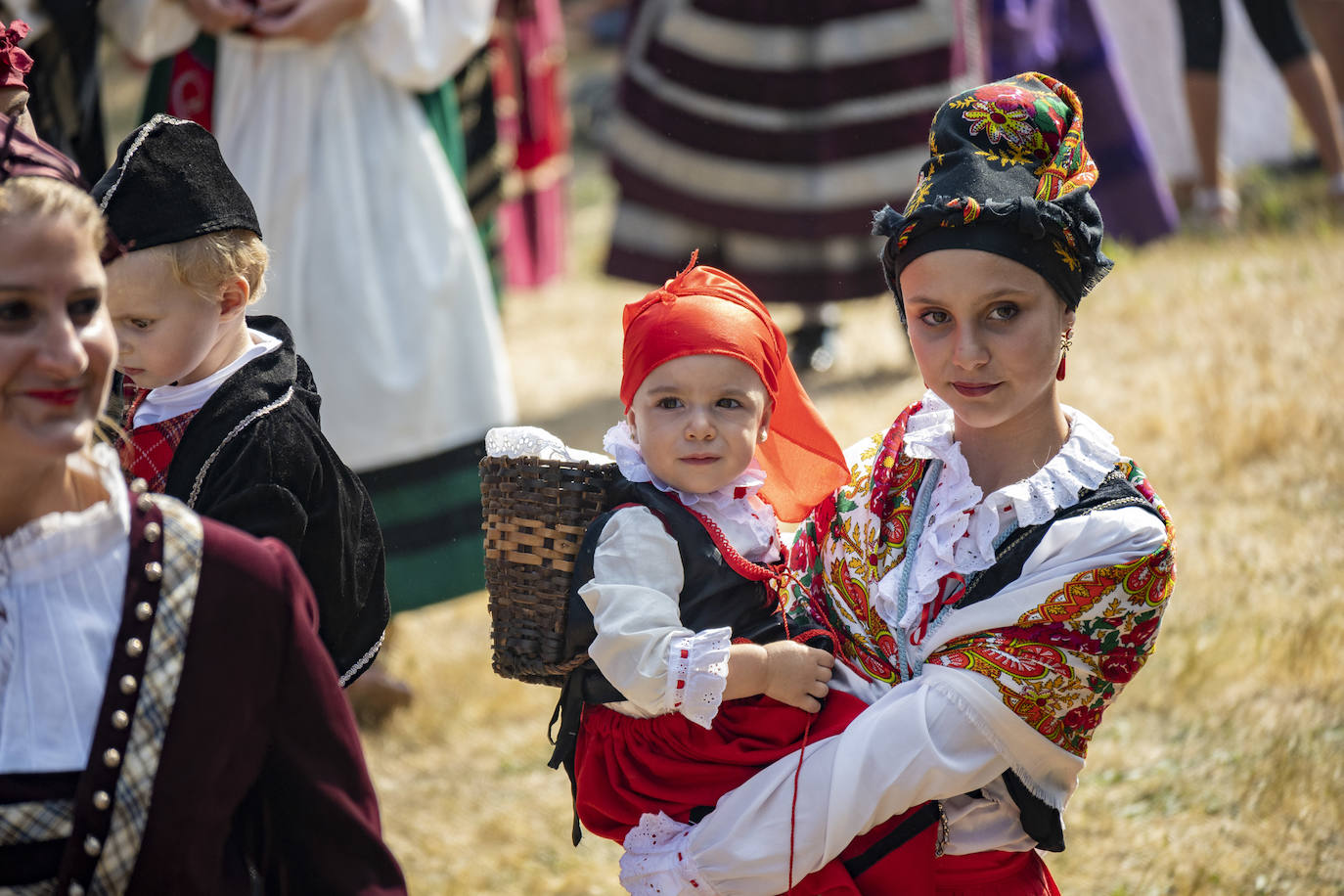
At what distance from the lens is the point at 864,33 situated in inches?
214

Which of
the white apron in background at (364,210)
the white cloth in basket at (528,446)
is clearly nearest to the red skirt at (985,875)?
A: the white cloth in basket at (528,446)

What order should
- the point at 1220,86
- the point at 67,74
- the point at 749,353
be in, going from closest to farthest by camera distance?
the point at 749,353 → the point at 67,74 → the point at 1220,86

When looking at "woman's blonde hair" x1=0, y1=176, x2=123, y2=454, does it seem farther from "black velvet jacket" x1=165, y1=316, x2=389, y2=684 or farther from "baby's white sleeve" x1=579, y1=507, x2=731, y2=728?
"baby's white sleeve" x1=579, y1=507, x2=731, y2=728

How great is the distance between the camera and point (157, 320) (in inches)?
79.9

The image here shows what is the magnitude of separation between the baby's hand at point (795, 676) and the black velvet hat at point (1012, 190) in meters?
0.56

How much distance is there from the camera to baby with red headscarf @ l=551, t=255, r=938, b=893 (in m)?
1.94

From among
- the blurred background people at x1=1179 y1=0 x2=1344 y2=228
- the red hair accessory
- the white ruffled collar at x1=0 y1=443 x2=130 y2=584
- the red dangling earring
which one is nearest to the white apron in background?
the red hair accessory

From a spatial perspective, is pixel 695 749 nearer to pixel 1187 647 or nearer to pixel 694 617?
pixel 694 617

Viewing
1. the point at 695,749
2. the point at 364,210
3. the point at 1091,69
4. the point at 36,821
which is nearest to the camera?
the point at 36,821

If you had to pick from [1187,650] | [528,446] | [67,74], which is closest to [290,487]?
[528,446]

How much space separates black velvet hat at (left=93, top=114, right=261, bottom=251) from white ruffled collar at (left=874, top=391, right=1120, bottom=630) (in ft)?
3.43

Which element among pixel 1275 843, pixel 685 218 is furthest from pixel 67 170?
pixel 685 218

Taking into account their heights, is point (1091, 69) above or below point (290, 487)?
below

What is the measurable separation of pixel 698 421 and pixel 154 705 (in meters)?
0.87
